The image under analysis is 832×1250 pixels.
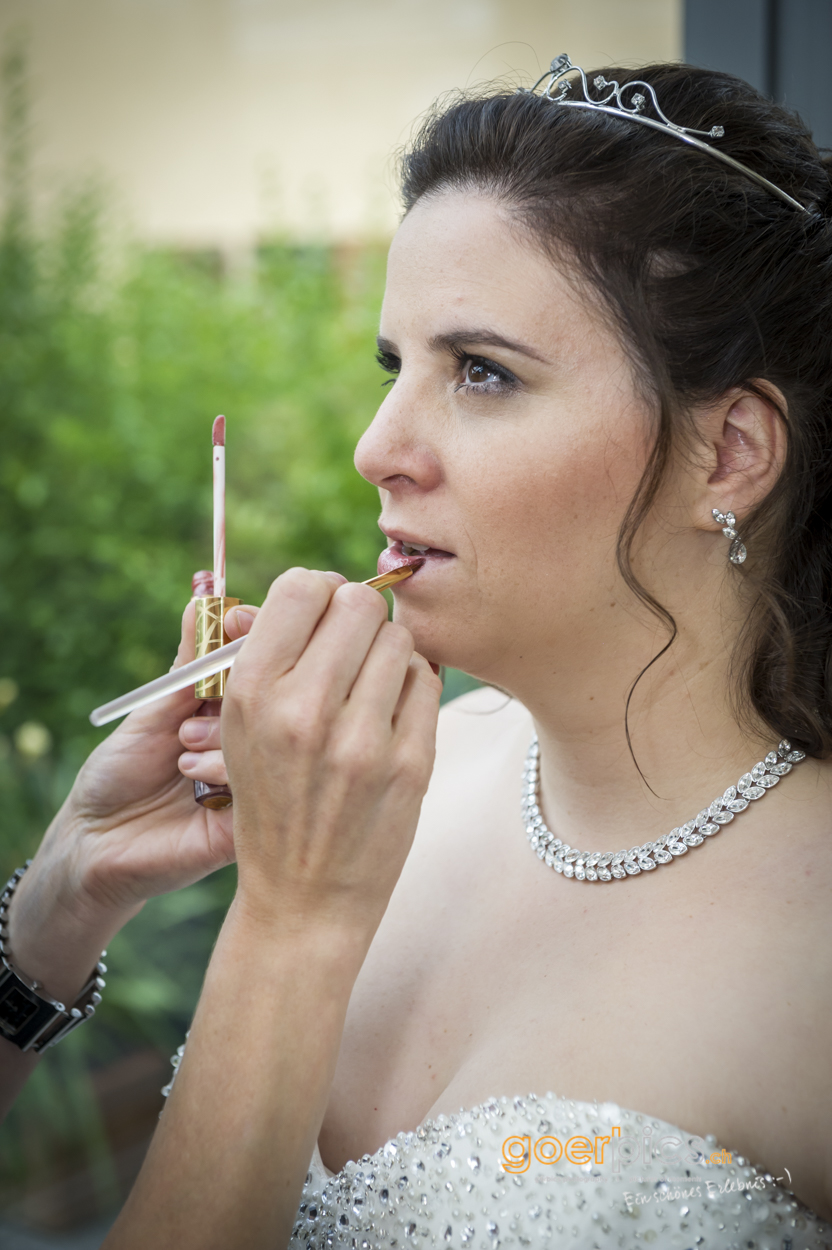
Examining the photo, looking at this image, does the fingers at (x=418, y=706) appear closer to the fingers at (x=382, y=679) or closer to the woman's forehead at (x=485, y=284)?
the fingers at (x=382, y=679)

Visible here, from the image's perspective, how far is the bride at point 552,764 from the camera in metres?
0.80

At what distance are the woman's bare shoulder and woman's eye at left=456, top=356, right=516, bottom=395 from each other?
564 millimetres

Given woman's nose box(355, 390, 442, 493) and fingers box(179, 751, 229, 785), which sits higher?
woman's nose box(355, 390, 442, 493)

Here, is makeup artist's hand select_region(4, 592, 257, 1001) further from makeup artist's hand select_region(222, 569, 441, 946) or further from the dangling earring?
the dangling earring

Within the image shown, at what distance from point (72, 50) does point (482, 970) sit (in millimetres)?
2946

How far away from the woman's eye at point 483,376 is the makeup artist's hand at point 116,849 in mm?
438

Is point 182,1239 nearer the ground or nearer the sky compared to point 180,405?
nearer the ground

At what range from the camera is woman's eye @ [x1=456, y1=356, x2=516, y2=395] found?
973 millimetres

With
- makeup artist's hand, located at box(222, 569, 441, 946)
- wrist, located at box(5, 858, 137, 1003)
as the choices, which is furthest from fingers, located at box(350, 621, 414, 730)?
wrist, located at box(5, 858, 137, 1003)

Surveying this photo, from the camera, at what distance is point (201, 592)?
1.05 m

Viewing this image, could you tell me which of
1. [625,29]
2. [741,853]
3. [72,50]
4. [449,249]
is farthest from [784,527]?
[72,50]

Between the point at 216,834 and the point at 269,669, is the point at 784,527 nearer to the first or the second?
the point at 269,669

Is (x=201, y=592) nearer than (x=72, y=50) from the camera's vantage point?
Yes

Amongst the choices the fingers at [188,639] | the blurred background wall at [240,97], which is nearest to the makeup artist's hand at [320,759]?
the fingers at [188,639]
